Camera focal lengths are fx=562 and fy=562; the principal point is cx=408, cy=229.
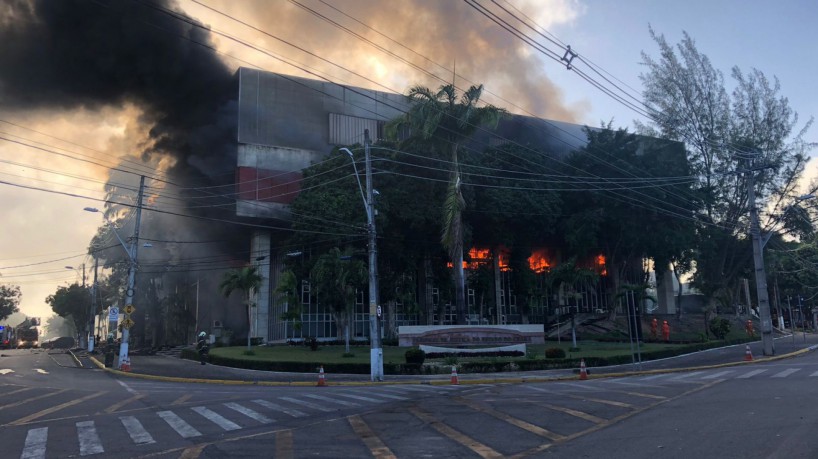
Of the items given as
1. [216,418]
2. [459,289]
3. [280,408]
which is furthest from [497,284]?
[216,418]

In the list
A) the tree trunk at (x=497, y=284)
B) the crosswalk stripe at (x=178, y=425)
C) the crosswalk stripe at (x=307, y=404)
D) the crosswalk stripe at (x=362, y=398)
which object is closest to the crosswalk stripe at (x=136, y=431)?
the crosswalk stripe at (x=178, y=425)

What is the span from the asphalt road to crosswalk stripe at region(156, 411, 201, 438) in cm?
5

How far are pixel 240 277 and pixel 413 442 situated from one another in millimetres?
27930

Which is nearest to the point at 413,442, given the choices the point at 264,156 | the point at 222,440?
the point at 222,440

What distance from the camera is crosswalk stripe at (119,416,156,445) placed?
927cm

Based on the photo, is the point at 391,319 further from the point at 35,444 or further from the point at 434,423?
the point at 35,444

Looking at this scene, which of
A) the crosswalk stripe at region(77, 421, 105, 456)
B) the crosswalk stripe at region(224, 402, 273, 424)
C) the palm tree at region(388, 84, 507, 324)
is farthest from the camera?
the palm tree at region(388, 84, 507, 324)

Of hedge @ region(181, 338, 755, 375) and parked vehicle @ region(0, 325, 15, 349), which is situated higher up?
parked vehicle @ region(0, 325, 15, 349)

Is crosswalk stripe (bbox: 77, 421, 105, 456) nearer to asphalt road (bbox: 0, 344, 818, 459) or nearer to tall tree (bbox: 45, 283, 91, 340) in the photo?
asphalt road (bbox: 0, 344, 818, 459)

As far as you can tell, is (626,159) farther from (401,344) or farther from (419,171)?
(401,344)

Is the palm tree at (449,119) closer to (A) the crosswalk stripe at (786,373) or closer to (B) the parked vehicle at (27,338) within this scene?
(A) the crosswalk stripe at (786,373)

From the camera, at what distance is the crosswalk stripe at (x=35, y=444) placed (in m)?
8.30

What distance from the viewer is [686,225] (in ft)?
160

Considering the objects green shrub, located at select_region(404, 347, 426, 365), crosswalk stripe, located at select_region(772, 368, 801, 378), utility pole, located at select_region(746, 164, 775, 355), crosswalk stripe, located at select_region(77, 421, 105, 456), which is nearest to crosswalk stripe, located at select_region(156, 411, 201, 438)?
crosswalk stripe, located at select_region(77, 421, 105, 456)
